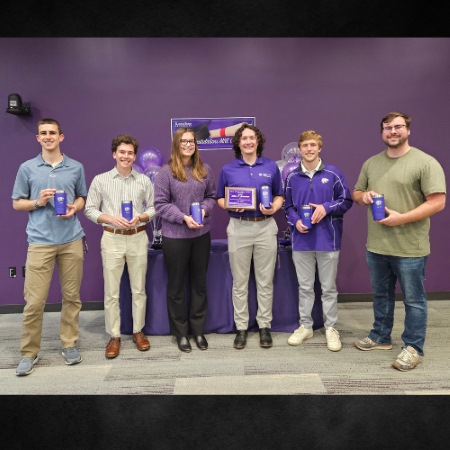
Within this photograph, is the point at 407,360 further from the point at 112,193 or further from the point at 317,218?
the point at 112,193

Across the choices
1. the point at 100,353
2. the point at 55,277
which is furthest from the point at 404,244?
the point at 55,277

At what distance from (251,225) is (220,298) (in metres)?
0.73

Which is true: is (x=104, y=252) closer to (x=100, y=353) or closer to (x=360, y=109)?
(x=100, y=353)

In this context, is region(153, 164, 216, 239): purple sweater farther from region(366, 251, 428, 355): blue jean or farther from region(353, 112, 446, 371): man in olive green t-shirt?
region(366, 251, 428, 355): blue jean

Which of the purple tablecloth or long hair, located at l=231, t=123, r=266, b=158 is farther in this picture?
the purple tablecloth

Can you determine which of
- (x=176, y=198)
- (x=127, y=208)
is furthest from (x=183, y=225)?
(x=127, y=208)

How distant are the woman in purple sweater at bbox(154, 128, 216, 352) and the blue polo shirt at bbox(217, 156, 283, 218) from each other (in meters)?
0.14

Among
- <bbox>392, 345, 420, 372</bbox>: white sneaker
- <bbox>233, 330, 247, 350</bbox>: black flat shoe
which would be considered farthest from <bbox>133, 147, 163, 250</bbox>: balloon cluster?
<bbox>392, 345, 420, 372</bbox>: white sneaker

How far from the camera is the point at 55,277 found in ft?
13.3

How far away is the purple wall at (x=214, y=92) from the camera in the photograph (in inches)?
152

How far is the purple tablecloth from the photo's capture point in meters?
3.21

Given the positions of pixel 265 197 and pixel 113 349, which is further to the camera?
pixel 113 349

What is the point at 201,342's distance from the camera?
3.04m

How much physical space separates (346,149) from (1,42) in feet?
11.2
